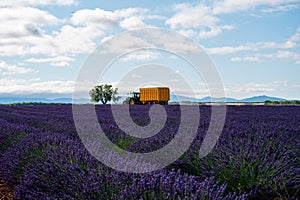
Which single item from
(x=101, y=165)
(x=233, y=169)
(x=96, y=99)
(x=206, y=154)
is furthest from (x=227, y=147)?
(x=96, y=99)

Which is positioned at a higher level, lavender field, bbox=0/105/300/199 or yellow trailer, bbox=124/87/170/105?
yellow trailer, bbox=124/87/170/105

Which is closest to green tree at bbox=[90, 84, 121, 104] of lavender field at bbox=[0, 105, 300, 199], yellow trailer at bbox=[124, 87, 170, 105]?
yellow trailer at bbox=[124, 87, 170, 105]

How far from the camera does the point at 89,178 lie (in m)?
2.11

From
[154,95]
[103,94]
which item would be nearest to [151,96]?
[154,95]

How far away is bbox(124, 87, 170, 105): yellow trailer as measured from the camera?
26544 mm

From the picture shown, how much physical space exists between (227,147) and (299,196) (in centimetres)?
85

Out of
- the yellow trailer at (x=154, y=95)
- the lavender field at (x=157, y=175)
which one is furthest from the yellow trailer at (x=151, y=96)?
the lavender field at (x=157, y=175)

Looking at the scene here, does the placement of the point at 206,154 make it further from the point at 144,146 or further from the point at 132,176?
the point at 132,176

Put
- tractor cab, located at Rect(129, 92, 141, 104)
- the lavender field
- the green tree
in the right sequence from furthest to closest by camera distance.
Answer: the green tree
tractor cab, located at Rect(129, 92, 141, 104)
the lavender field

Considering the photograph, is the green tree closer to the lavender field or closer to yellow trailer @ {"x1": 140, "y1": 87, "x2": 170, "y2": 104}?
yellow trailer @ {"x1": 140, "y1": 87, "x2": 170, "y2": 104}

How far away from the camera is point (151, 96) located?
87.8ft

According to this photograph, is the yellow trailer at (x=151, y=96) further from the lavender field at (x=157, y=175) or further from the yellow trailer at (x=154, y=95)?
the lavender field at (x=157, y=175)

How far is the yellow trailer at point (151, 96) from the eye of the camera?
2654 centimetres

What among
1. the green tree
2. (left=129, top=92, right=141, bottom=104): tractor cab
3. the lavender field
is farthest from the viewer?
the green tree
